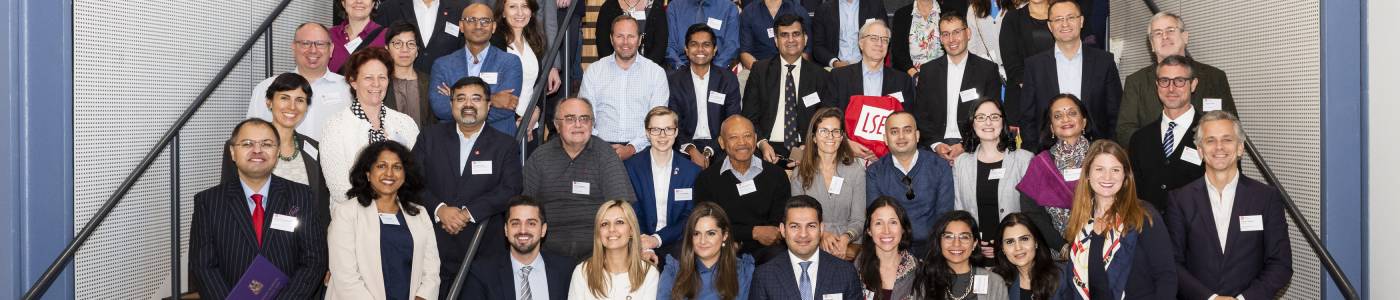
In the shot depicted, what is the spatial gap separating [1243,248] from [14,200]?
5.29 meters

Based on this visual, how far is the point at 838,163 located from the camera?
19.4 ft

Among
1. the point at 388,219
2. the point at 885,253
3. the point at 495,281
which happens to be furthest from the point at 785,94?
the point at 388,219

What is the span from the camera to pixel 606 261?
5336 millimetres

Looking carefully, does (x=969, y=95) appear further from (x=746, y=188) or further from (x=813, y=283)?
(x=813, y=283)

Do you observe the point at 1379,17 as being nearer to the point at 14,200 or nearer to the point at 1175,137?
the point at 1175,137

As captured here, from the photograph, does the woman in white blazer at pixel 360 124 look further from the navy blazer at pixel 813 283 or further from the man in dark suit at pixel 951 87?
the man in dark suit at pixel 951 87

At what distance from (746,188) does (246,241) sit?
7.53 ft

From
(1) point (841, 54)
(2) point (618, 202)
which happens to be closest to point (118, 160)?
(2) point (618, 202)

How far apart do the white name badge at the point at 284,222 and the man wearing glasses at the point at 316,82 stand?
955 millimetres

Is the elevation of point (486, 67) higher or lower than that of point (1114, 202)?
higher

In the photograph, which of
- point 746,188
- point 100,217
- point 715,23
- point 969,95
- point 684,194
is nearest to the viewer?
point 100,217

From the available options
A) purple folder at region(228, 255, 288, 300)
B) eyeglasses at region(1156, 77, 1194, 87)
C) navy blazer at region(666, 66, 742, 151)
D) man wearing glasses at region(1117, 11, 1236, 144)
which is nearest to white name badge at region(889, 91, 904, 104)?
navy blazer at region(666, 66, 742, 151)

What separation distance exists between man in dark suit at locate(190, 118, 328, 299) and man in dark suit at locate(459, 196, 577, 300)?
0.69m

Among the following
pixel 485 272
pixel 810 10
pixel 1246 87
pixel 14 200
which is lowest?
pixel 485 272
